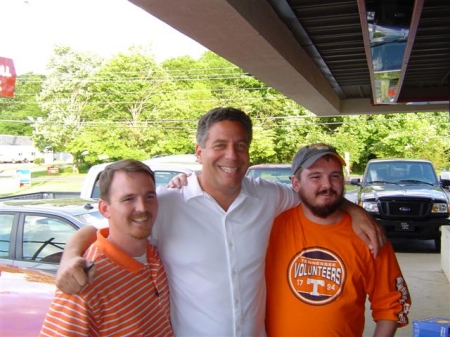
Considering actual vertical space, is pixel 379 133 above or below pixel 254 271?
above

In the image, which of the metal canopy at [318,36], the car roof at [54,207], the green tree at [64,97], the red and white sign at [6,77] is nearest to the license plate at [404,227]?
the metal canopy at [318,36]

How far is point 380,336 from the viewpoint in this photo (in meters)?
2.54

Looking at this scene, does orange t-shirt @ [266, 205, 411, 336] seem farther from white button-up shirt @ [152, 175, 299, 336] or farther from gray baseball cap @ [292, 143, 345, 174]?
gray baseball cap @ [292, 143, 345, 174]

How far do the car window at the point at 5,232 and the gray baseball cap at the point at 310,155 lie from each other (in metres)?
4.43

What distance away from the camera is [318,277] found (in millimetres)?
2488

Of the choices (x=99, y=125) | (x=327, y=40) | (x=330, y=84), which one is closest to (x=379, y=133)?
(x=99, y=125)

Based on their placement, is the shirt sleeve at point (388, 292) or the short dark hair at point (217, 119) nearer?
the shirt sleeve at point (388, 292)

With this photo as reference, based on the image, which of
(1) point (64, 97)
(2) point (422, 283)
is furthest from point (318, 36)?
(1) point (64, 97)

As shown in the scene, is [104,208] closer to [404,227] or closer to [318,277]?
[318,277]

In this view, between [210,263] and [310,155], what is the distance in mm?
756

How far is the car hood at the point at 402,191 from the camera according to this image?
34.7 feet

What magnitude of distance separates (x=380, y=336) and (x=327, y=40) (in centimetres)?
541

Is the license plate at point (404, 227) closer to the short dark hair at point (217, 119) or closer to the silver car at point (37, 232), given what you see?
the silver car at point (37, 232)

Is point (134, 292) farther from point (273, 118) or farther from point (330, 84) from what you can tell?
point (273, 118)
